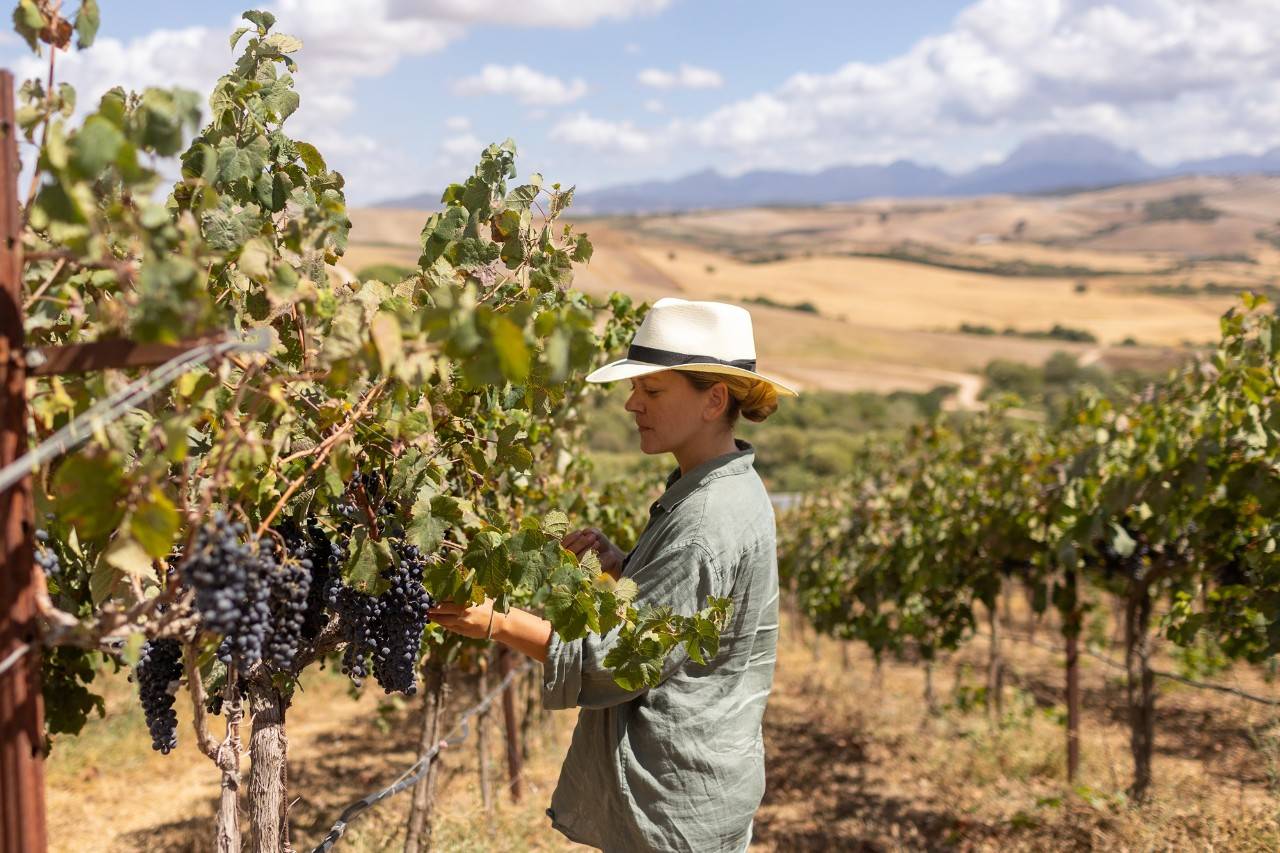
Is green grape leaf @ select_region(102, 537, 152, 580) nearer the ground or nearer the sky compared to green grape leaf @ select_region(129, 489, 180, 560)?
nearer the ground

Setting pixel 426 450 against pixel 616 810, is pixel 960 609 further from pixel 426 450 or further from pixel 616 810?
pixel 426 450

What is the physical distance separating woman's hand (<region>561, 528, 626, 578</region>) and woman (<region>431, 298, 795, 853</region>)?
176 mm

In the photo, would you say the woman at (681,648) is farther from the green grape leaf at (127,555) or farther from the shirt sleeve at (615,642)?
the green grape leaf at (127,555)

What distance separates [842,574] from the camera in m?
8.87

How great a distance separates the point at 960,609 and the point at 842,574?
157 centimetres

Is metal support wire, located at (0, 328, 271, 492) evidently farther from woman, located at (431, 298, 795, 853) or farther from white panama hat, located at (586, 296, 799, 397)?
white panama hat, located at (586, 296, 799, 397)

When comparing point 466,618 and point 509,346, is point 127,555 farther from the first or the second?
point 466,618

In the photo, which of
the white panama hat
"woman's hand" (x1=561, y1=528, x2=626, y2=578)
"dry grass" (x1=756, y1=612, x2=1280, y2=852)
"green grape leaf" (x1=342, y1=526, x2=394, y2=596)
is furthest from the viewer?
"dry grass" (x1=756, y1=612, x2=1280, y2=852)

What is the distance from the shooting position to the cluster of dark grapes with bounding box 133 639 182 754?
2.08m

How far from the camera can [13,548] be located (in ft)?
4.87

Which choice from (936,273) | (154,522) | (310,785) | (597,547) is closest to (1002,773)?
(310,785)

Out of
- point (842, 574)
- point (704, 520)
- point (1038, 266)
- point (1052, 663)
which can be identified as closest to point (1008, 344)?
point (1038, 266)

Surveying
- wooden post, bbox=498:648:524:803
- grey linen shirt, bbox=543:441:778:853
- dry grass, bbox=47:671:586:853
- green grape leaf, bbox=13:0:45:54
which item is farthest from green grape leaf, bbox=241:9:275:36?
wooden post, bbox=498:648:524:803

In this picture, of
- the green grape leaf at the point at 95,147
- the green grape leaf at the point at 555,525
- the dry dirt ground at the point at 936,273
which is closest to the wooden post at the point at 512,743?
the green grape leaf at the point at 555,525
